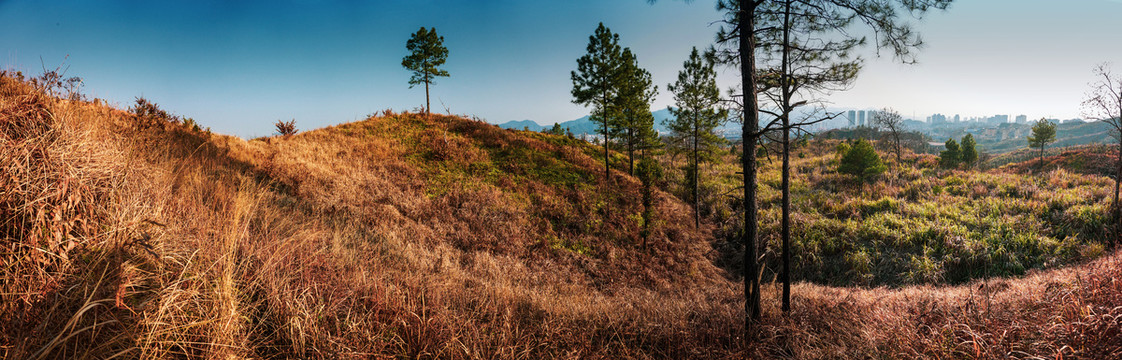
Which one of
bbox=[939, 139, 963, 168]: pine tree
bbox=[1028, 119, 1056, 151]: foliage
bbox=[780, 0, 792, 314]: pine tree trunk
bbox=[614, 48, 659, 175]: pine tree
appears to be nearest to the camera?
bbox=[780, 0, 792, 314]: pine tree trunk

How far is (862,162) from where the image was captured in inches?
786

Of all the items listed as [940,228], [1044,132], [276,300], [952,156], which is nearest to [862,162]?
[940,228]

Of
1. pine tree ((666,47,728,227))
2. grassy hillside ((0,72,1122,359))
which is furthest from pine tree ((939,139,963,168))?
grassy hillside ((0,72,1122,359))

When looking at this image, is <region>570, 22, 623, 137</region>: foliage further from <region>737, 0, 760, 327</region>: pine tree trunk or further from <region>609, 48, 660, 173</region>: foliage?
<region>737, 0, 760, 327</region>: pine tree trunk

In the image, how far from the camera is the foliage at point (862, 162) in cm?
1965

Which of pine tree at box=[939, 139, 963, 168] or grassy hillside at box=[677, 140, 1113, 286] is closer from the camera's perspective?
grassy hillside at box=[677, 140, 1113, 286]

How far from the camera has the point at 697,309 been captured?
6.19m

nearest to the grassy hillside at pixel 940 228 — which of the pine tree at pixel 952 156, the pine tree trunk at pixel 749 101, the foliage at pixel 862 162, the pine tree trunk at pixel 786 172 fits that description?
the foliage at pixel 862 162

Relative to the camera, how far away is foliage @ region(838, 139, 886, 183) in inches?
774

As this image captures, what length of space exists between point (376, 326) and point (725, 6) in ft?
23.6

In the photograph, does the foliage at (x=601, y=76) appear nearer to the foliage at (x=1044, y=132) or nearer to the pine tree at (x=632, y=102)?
the pine tree at (x=632, y=102)

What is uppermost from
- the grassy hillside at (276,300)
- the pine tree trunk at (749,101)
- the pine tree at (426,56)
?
the pine tree at (426,56)

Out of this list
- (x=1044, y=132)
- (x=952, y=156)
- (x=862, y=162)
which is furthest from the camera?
(x=1044, y=132)

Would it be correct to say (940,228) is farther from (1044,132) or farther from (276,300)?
(1044,132)
